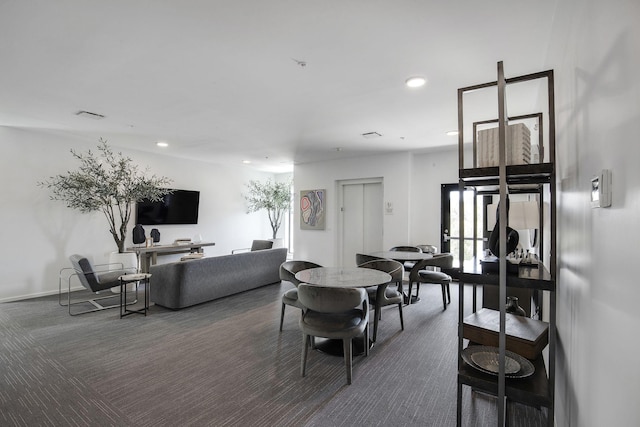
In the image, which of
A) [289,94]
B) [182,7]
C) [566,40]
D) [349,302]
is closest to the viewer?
[566,40]

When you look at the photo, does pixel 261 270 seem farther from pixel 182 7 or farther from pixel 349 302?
pixel 182 7

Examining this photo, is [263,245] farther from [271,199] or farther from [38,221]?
[38,221]

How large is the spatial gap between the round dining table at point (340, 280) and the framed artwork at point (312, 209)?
3.82 metres

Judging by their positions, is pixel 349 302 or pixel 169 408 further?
pixel 349 302

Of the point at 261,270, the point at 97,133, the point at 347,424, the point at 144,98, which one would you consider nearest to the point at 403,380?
the point at 347,424

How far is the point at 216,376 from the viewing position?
8.77ft

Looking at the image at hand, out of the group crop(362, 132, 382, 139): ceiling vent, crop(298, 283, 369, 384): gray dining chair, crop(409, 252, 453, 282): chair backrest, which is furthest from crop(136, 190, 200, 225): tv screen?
crop(409, 252, 453, 282): chair backrest

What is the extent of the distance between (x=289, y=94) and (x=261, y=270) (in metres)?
3.35

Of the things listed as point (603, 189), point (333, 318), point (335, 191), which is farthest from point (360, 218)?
point (603, 189)

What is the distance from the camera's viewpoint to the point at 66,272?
18.2 ft

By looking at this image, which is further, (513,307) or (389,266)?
(389,266)

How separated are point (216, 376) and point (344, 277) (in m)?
1.45

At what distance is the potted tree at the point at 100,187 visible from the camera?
5.22 metres

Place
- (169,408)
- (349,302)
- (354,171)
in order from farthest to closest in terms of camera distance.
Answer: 1. (354,171)
2. (349,302)
3. (169,408)
